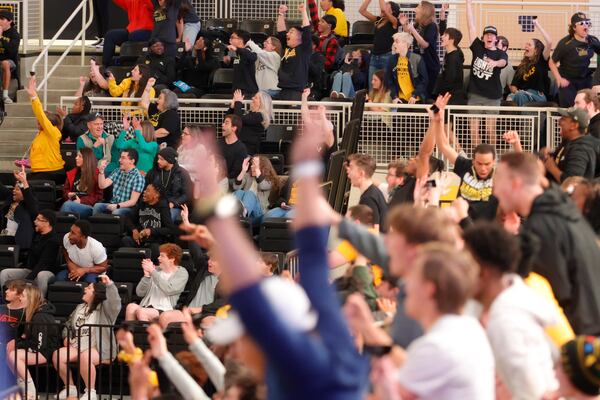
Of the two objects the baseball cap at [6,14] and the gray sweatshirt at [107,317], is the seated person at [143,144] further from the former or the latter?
the baseball cap at [6,14]

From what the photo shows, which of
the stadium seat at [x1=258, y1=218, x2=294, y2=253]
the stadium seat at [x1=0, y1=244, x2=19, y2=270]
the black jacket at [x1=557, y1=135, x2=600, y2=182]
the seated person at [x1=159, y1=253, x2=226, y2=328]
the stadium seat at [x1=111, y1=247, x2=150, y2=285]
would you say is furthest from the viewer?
the stadium seat at [x1=0, y1=244, x2=19, y2=270]

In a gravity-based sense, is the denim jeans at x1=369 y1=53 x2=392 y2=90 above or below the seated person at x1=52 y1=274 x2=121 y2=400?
above

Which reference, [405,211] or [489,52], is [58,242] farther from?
[405,211]

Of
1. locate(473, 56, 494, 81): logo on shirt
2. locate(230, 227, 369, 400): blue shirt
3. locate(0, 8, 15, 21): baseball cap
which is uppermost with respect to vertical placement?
locate(230, 227, 369, 400): blue shirt

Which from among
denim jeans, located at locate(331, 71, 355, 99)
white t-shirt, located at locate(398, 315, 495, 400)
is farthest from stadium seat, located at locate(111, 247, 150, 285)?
white t-shirt, located at locate(398, 315, 495, 400)

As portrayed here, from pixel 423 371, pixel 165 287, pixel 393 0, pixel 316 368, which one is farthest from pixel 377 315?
pixel 393 0

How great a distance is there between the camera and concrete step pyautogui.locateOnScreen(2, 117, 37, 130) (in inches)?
651

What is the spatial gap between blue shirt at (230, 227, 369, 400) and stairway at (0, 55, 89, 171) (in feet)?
41.8

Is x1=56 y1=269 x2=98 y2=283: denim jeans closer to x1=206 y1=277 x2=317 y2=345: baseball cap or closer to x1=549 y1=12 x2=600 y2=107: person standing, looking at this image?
x1=549 y1=12 x2=600 y2=107: person standing

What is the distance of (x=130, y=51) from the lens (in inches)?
663

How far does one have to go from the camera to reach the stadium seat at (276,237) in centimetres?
1263

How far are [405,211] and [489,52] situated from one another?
10.3m

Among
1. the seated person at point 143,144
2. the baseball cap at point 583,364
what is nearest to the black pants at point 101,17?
the seated person at point 143,144

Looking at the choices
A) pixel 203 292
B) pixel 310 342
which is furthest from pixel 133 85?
pixel 310 342
